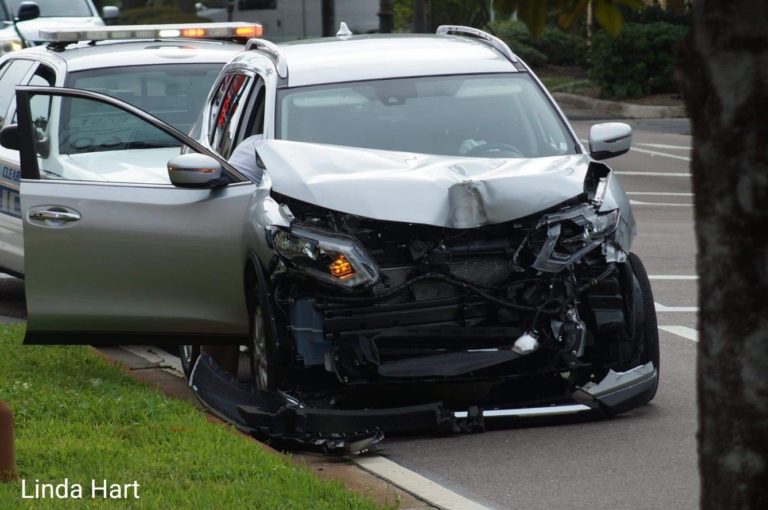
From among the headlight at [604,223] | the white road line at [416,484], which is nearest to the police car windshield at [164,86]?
the headlight at [604,223]

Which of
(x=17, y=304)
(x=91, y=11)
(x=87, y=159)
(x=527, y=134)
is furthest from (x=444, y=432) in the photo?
(x=91, y=11)

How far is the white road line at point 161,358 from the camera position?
8602 mm

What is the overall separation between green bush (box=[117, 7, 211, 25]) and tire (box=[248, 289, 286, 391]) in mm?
29519

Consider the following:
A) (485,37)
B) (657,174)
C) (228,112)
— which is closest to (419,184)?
(228,112)

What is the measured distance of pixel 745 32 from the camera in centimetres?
294

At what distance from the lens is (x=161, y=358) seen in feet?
29.7

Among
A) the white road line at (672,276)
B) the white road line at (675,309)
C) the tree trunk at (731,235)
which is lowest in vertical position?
the white road line at (672,276)

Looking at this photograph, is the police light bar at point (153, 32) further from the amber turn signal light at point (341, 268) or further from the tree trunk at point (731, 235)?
the tree trunk at point (731, 235)

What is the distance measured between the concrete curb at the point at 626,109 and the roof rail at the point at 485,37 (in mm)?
18559

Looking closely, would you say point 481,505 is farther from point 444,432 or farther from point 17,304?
point 17,304

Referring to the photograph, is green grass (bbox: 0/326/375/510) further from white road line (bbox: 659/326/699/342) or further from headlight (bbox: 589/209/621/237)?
white road line (bbox: 659/326/699/342)

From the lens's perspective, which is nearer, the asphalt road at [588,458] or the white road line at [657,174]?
the asphalt road at [588,458]

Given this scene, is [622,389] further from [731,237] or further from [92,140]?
[92,140]

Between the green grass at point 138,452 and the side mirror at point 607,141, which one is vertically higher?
the side mirror at point 607,141
